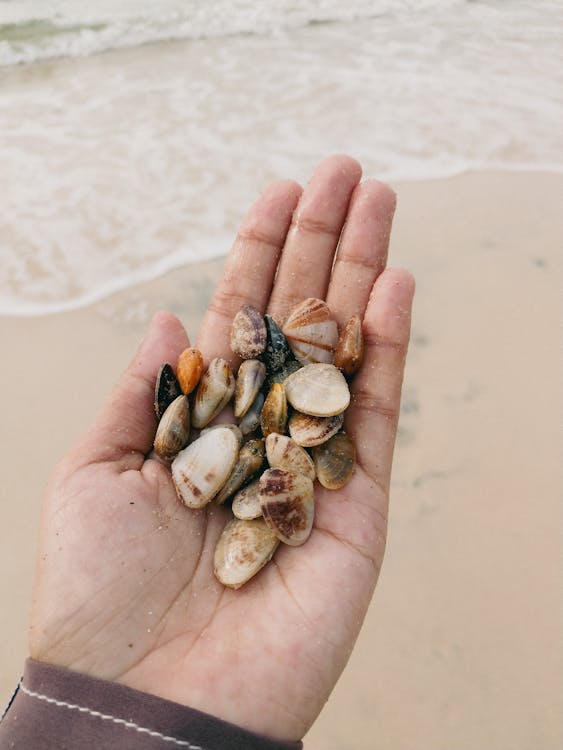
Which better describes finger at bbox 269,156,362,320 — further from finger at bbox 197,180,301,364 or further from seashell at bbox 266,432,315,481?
seashell at bbox 266,432,315,481

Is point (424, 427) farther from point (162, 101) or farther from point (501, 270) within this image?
point (162, 101)

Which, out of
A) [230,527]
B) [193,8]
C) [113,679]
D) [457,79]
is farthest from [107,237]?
[193,8]

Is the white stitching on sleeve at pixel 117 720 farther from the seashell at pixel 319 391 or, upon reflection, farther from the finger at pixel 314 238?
the finger at pixel 314 238

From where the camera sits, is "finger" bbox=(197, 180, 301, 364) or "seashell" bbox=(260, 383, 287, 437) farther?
"finger" bbox=(197, 180, 301, 364)

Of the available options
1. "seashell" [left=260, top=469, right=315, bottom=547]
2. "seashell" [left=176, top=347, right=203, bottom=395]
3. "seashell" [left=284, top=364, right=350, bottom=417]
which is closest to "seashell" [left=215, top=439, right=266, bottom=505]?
"seashell" [left=260, top=469, right=315, bottom=547]

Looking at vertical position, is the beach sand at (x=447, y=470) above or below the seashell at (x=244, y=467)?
below

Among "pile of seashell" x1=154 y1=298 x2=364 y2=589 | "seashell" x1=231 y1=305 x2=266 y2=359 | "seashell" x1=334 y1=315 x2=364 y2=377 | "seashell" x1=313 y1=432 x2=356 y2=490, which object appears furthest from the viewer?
"seashell" x1=231 y1=305 x2=266 y2=359

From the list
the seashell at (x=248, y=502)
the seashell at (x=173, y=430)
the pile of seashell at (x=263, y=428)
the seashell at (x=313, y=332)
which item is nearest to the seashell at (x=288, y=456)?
the pile of seashell at (x=263, y=428)
